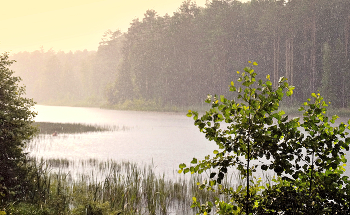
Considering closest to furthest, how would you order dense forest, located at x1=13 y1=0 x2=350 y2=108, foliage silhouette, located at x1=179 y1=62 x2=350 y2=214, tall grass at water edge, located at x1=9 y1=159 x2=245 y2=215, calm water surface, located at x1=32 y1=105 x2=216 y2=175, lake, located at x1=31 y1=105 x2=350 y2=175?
foliage silhouette, located at x1=179 y1=62 x2=350 y2=214 → tall grass at water edge, located at x1=9 y1=159 x2=245 y2=215 → lake, located at x1=31 y1=105 x2=350 y2=175 → calm water surface, located at x1=32 y1=105 x2=216 y2=175 → dense forest, located at x1=13 y1=0 x2=350 y2=108

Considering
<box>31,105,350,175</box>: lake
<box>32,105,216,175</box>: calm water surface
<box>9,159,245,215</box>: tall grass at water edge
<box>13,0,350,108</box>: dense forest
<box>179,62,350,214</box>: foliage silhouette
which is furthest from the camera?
<box>13,0,350,108</box>: dense forest

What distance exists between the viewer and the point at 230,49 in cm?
6188

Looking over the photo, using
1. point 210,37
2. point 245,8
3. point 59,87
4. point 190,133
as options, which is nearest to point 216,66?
point 210,37

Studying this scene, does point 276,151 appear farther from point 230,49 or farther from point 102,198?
point 230,49

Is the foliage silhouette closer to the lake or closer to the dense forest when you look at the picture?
the lake

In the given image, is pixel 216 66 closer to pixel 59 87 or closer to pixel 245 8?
pixel 245 8

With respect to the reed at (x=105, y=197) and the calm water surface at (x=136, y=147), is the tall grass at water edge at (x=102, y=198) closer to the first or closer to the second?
the reed at (x=105, y=197)

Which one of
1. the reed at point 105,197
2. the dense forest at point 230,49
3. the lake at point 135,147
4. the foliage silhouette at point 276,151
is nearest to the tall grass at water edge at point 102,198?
the reed at point 105,197

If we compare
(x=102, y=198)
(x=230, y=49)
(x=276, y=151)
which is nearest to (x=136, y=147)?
(x=102, y=198)

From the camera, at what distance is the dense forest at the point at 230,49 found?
47.8 m

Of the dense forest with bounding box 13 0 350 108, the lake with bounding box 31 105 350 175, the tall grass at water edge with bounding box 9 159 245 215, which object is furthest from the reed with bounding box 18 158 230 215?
the dense forest with bounding box 13 0 350 108

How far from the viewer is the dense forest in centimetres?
4781

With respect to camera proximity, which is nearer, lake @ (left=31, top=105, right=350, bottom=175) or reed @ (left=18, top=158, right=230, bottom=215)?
reed @ (left=18, top=158, right=230, bottom=215)

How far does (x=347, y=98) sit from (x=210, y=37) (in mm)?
27304
